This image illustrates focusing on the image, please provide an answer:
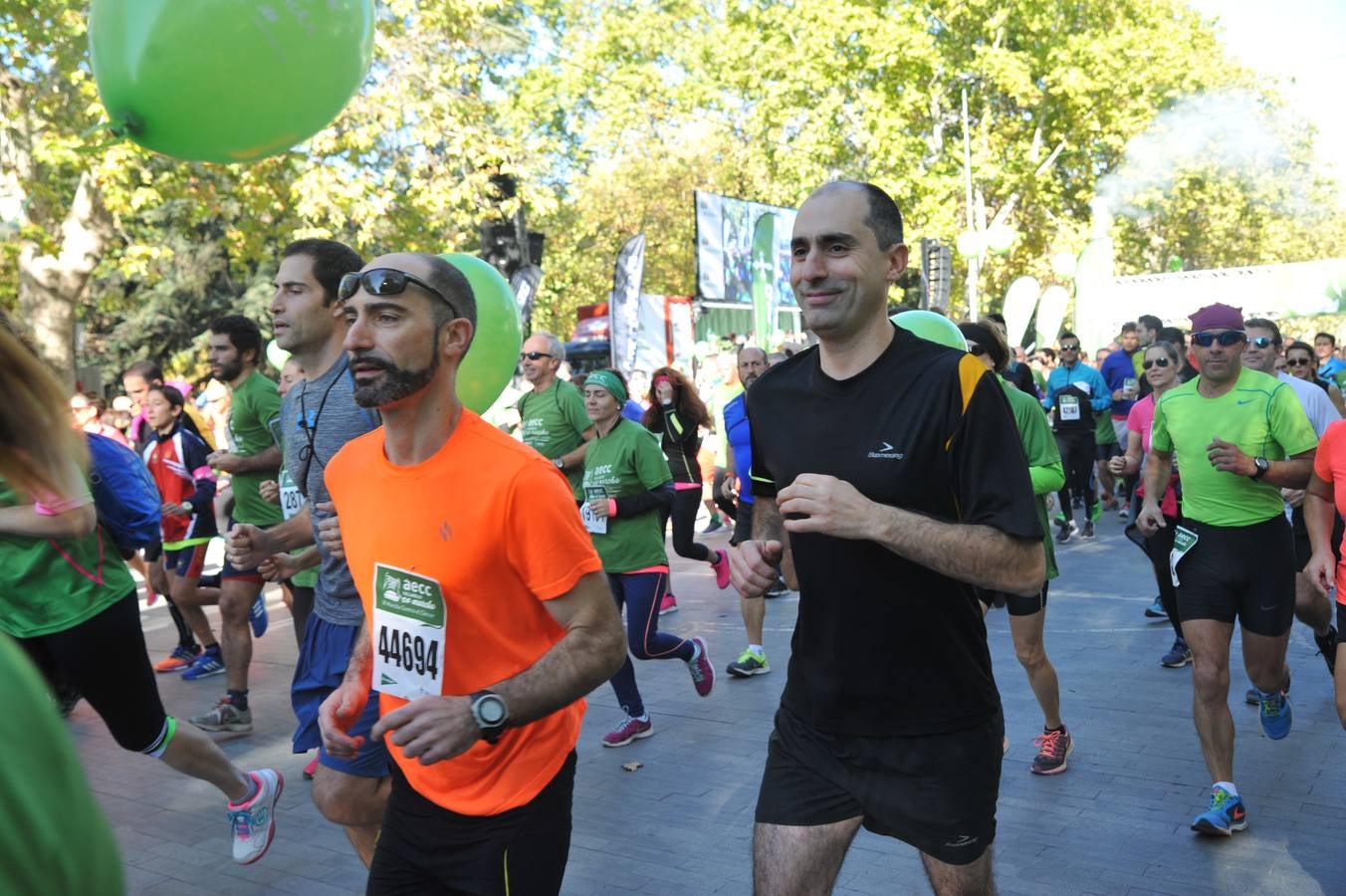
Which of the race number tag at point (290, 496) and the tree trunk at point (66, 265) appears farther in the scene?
the tree trunk at point (66, 265)

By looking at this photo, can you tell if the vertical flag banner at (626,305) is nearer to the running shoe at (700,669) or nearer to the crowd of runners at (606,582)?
the running shoe at (700,669)

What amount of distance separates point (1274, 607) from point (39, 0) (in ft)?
45.3

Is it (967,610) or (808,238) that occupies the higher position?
(808,238)

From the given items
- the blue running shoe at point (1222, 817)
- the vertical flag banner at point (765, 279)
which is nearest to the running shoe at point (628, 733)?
the blue running shoe at point (1222, 817)

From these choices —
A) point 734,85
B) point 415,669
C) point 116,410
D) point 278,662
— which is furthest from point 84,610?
point 734,85

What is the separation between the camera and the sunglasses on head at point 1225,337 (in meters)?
5.20

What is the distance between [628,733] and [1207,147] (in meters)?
43.5

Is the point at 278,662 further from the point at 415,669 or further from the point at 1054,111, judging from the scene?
the point at 1054,111

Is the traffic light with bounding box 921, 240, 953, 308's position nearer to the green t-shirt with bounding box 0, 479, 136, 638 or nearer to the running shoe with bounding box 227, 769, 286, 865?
the running shoe with bounding box 227, 769, 286, 865

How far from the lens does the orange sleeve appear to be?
8.84 feet

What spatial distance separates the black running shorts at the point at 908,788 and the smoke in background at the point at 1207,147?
36.6 meters

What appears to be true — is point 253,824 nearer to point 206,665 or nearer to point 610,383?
point 610,383

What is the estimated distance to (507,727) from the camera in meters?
2.52

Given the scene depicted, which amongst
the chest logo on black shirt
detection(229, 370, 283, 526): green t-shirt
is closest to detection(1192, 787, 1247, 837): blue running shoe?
the chest logo on black shirt
